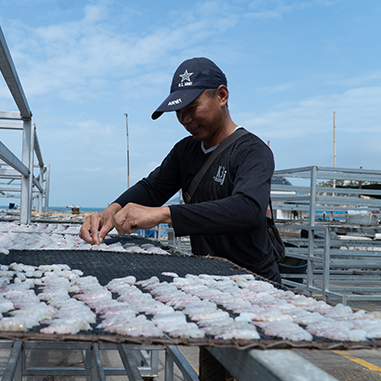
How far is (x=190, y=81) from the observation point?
6.06 ft

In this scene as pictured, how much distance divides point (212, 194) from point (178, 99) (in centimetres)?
52

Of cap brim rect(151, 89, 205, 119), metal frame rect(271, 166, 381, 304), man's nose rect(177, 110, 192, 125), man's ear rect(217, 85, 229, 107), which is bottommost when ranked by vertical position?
metal frame rect(271, 166, 381, 304)

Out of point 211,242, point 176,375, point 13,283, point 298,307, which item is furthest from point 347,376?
point 13,283

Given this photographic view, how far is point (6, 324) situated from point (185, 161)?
1.59 m

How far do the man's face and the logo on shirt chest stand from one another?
21 centimetres

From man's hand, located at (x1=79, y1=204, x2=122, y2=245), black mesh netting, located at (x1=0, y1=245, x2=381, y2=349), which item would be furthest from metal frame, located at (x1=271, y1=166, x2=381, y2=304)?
man's hand, located at (x1=79, y1=204, x2=122, y2=245)

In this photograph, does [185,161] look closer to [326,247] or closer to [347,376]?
[347,376]

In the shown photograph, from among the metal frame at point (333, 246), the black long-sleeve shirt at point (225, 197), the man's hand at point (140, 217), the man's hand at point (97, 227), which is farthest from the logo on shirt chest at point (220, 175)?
the metal frame at point (333, 246)

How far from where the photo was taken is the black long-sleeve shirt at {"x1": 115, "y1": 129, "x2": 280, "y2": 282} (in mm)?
1518

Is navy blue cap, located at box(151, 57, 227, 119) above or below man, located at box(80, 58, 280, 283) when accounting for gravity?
above

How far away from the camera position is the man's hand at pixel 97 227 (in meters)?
1.92

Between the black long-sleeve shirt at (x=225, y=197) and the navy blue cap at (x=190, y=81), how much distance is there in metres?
0.33

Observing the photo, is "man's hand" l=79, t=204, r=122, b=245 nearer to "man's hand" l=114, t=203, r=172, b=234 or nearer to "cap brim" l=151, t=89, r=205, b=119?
"man's hand" l=114, t=203, r=172, b=234

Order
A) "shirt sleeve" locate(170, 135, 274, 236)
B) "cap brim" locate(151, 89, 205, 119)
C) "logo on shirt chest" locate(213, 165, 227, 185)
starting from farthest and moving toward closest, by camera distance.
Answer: "logo on shirt chest" locate(213, 165, 227, 185), "cap brim" locate(151, 89, 205, 119), "shirt sleeve" locate(170, 135, 274, 236)
